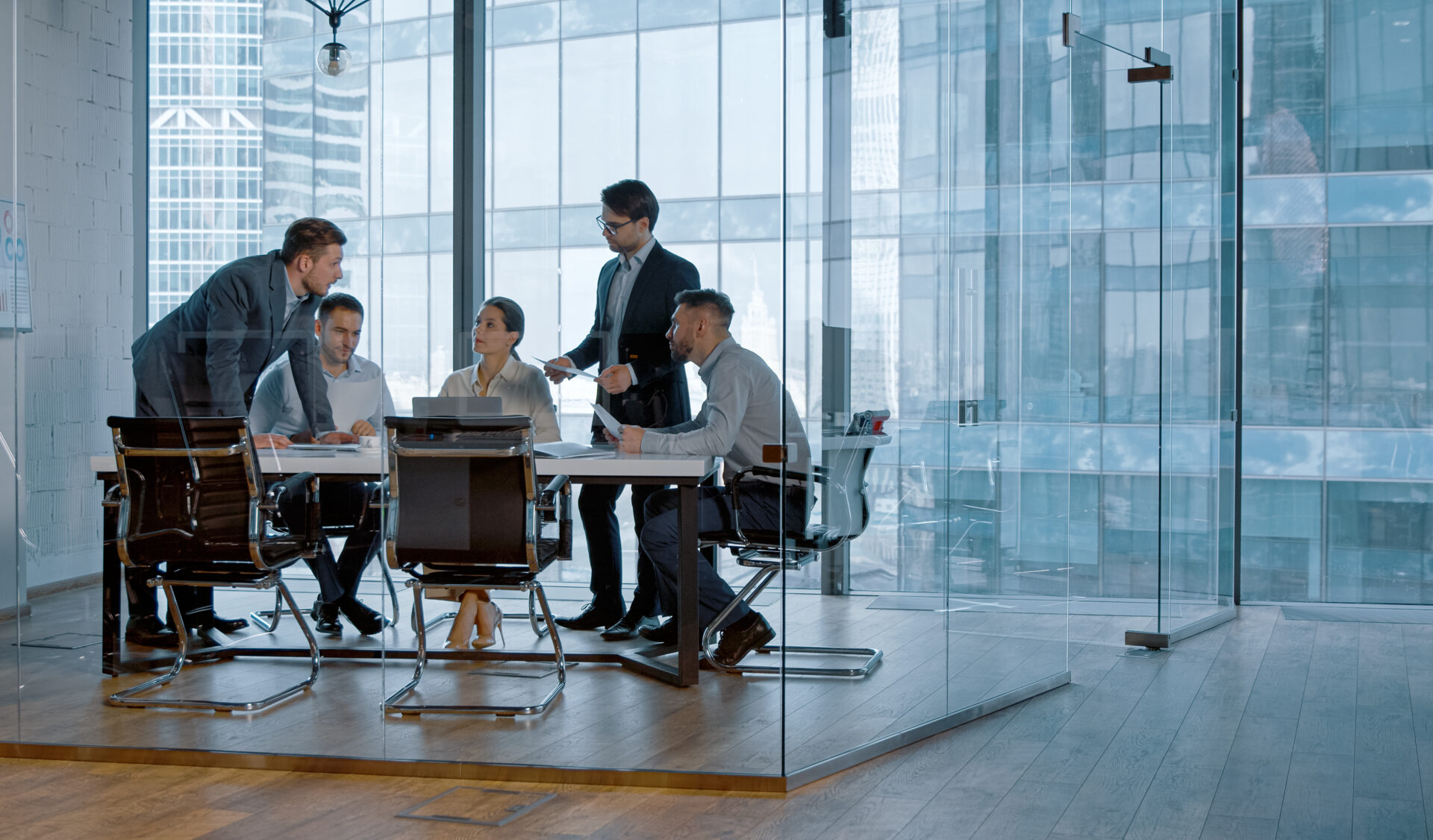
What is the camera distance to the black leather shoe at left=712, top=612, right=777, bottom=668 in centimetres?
367

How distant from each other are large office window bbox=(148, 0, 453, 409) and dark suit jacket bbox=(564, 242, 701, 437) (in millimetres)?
480

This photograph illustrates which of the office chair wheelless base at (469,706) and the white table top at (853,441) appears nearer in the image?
the white table top at (853,441)

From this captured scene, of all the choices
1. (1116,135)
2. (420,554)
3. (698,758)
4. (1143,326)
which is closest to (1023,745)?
(698,758)

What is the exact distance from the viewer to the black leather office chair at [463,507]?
155 inches

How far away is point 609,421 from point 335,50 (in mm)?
1316

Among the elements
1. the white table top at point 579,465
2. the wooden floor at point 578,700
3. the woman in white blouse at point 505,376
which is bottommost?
the wooden floor at point 578,700

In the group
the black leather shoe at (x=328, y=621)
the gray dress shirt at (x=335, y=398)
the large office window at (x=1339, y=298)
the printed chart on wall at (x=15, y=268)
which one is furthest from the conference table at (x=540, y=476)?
the large office window at (x=1339, y=298)

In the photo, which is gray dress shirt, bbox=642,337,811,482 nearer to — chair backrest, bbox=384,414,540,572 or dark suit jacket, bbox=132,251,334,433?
chair backrest, bbox=384,414,540,572

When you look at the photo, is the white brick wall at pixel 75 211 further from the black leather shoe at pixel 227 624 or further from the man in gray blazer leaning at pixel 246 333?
the black leather shoe at pixel 227 624

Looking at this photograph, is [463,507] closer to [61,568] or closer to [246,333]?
[246,333]

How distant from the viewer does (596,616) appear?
14.9 feet

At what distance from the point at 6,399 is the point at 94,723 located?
3.15 feet

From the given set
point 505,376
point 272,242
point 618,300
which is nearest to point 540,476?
point 505,376

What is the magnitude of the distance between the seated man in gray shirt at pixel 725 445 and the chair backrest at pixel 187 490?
1151mm
